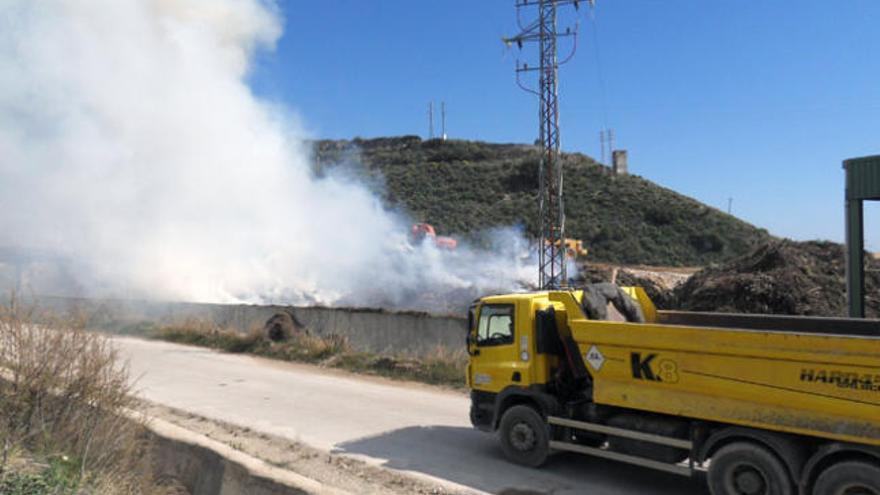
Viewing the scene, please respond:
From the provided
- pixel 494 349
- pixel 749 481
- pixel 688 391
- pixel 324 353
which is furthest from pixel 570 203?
pixel 749 481

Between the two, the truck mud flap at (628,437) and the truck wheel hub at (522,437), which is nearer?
the truck mud flap at (628,437)

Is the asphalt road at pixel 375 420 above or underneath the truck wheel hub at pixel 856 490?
underneath

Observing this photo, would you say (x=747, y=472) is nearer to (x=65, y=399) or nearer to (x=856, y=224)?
(x=65, y=399)

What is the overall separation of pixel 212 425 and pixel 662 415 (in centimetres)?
588

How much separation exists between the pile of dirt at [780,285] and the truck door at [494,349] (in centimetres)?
1057

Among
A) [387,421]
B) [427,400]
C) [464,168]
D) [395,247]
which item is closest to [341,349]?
[427,400]

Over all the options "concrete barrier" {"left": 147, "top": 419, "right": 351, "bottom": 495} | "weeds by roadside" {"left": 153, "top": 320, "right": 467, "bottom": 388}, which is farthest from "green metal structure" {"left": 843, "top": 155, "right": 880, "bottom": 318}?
"concrete barrier" {"left": 147, "top": 419, "right": 351, "bottom": 495}

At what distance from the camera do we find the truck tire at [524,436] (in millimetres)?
7820

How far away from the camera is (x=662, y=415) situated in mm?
7035

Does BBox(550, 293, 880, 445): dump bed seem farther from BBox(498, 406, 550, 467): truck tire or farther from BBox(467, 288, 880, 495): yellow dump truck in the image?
BBox(498, 406, 550, 467): truck tire

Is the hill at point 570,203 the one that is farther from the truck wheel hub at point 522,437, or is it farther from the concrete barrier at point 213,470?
the concrete barrier at point 213,470

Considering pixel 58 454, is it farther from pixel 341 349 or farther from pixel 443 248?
pixel 443 248

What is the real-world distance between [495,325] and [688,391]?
2.60m

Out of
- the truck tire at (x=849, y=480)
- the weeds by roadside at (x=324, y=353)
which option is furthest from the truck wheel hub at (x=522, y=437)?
the weeds by roadside at (x=324, y=353)
